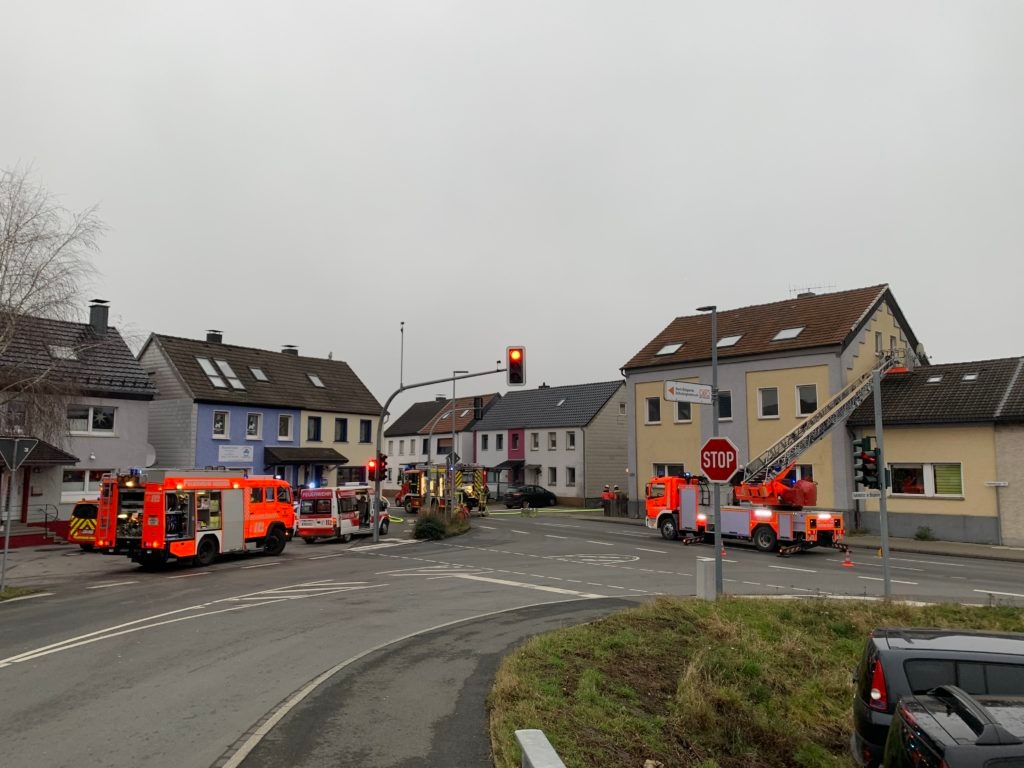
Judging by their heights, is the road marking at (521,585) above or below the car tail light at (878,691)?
below

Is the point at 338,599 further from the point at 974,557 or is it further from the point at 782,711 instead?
the point at 974,557

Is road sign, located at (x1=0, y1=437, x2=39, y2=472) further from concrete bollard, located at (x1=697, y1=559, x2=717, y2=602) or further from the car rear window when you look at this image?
the car rear window

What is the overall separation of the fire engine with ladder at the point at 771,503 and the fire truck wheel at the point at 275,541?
14650mm

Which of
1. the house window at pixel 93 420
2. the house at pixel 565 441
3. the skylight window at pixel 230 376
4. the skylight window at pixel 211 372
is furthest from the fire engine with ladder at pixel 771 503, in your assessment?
the house at pixel 565 441

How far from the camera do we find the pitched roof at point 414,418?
77375 millimetres

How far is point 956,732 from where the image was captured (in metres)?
4.09

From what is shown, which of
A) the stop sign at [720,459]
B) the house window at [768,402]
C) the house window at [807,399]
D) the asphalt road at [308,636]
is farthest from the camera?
the house window at [768,402]

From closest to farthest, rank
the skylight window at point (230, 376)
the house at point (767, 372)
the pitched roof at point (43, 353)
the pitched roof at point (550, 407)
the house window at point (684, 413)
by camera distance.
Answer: the pitched roof at point (43, 353) < the house at point (767, 372) < the house window at point (684, 413) < the skylight window at point (230, 376) < the pitched roof at point (550, 407)

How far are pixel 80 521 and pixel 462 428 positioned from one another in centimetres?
4463

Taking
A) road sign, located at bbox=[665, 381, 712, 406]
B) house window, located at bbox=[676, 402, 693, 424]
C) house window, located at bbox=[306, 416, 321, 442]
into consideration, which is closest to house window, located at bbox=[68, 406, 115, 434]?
house window, located at bbox=[306, 416, 321, 442]

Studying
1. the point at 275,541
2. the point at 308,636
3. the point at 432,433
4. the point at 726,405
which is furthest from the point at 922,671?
the point at 432,433

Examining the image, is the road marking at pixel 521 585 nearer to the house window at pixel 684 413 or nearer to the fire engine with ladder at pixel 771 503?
the fire engine with ladder at pixel 771 503

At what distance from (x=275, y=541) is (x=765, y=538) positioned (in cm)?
1697

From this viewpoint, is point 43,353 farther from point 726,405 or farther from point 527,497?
point 527,497
